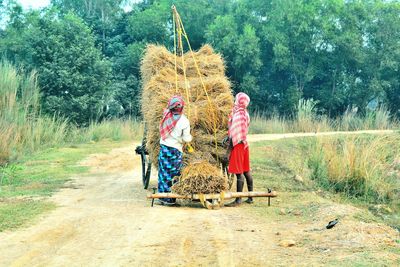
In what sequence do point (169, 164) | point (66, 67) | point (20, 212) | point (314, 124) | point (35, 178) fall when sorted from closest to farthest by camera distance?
point (20, 212), point (169, 164), point (35, 178), point (66, 67), point (314, 124)

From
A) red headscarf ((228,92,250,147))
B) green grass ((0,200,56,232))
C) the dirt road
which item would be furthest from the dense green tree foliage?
the dirt road

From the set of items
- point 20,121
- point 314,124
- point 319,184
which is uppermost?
point 20,121

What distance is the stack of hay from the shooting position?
952 cm

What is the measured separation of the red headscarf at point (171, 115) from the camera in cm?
969

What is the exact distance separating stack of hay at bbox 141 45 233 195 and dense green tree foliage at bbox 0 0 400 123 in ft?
65.5

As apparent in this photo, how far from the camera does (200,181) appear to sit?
9.47 meters

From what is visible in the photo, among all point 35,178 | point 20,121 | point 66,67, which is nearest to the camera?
point 35,178

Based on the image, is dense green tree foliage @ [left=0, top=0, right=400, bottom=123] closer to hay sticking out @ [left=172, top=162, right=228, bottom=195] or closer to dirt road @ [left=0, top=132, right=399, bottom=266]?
hay sticking out @ [left=172, top=162, right=228, bottom=195]

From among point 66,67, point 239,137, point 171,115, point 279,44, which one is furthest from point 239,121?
point 279,44

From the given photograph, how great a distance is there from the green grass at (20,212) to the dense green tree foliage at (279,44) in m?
20.5

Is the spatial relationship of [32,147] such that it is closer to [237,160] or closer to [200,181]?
[237,160]

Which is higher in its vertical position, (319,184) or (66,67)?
(66,67)

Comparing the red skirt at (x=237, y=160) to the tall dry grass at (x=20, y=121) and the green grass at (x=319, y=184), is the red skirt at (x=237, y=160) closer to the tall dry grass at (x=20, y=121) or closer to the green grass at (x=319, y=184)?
the green grass at (x=319, y=184)

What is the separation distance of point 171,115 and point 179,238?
2.93 m
